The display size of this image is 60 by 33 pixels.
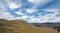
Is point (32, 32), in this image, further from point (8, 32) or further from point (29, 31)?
point (8, 32)

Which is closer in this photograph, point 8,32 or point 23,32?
point 8,32

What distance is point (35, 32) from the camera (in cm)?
7712

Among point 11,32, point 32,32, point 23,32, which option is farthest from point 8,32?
point 32,32

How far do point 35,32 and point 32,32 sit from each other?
2.43 metres

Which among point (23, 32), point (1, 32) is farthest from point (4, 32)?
point (23, 32)

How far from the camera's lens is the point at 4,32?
195ft

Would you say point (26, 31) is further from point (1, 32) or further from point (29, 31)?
point (1, 32)

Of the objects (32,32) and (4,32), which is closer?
(4,32)

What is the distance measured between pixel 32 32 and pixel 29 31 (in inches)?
86.6

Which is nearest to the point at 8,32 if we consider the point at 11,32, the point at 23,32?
the point at 11,32

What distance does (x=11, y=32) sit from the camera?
61.7 m

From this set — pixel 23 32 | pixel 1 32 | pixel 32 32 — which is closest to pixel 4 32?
pixel 1 32

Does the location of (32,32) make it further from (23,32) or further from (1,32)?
(1,32)

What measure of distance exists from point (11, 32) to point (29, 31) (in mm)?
17230
